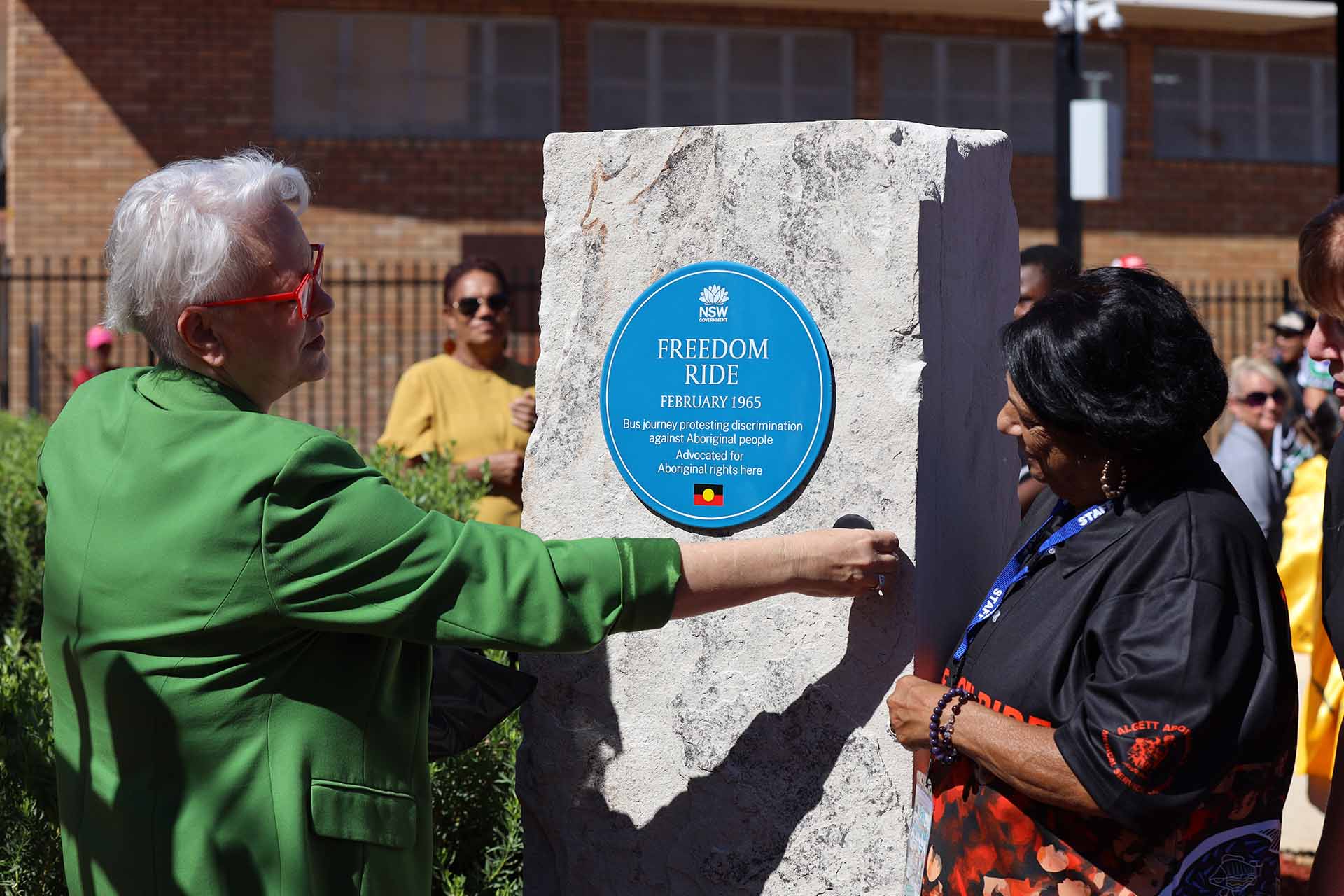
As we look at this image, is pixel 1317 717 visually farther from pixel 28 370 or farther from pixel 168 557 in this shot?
pixel 28 370

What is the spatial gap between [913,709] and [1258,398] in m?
5.05

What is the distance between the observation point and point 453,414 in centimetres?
512

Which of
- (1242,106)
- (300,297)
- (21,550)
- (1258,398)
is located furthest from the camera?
(1242,106)

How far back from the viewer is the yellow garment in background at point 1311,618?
501 cm

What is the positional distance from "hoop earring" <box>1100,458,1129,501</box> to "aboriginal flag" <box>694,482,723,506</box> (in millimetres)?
770

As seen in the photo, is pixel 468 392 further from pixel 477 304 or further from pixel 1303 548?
pixel 1303 548

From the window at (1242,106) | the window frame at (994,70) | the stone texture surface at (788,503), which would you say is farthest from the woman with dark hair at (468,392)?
the window at (1242,106)

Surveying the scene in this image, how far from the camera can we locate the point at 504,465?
4836mm

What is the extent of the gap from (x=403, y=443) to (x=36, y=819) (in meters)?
2.32

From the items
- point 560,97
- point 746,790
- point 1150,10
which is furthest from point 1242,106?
point 746,790

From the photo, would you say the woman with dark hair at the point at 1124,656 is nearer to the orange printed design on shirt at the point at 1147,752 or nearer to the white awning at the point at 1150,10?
the orange printed design on shirt at the point at 1147,752

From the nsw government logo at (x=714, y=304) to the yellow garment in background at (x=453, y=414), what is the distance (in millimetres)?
→ 2488

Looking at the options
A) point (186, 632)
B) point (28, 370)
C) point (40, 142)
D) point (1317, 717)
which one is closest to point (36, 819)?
point (186, 632)

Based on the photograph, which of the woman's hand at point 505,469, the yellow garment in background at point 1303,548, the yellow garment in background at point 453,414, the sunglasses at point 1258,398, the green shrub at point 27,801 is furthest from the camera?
the sunglasses at point 1258,398
